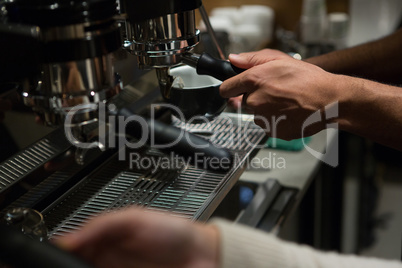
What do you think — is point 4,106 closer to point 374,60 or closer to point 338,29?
point 374,60

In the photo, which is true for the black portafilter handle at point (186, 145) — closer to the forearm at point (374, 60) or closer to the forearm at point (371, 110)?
the forearm at point (371, 110)

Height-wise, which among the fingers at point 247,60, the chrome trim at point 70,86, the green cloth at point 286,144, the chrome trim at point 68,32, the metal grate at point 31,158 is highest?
the chrome trim at point 68,32

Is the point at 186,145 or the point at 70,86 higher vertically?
the point at 70,86

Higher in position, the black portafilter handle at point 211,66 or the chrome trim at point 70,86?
the chrome trim at point 70,86

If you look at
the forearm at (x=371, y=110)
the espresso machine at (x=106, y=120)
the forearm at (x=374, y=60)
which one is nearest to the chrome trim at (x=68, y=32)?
the espresso machine at (x=106, y=120)

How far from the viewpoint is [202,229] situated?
431 mm

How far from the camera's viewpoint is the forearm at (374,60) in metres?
1.05

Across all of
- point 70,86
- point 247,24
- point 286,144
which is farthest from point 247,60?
point 247,24

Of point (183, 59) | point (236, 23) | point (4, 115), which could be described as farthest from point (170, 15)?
point (236, 23)

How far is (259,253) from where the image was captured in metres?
0.44

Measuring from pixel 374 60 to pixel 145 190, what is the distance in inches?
23.8

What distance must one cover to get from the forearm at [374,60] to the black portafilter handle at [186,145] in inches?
15.1

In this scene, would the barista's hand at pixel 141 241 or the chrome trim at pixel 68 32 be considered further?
the chrome trim at pixel 68 32

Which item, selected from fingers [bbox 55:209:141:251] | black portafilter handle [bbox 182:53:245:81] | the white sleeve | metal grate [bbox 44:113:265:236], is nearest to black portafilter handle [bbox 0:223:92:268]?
fingers [bbox 55:209:141:251]
